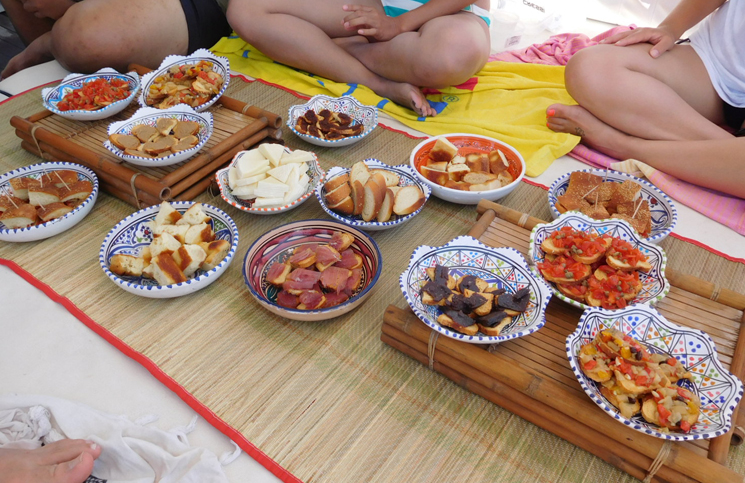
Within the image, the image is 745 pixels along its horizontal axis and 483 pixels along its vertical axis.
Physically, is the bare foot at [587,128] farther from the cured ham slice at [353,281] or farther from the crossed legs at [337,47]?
the cured ham slice at [353,281]

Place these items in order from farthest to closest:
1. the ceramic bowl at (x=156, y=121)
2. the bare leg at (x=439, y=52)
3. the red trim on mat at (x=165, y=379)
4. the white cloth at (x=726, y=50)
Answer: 1. the bare leg at (x=439, y=52)
2. the white cloth at (x=726, y=50)
3. the ceramic bowl at (x=156, y=121)
4. the red trim on mat at (x=165, y=379)

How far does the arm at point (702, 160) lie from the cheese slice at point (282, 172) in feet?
4.80

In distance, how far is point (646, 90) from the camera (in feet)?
6.72

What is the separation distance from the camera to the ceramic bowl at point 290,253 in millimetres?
1320

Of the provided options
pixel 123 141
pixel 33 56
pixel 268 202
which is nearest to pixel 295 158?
pixel 268 202

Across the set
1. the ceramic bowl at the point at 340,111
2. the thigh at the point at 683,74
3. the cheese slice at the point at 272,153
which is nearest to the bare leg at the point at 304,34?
the ceramic bowl at the point at 340,111

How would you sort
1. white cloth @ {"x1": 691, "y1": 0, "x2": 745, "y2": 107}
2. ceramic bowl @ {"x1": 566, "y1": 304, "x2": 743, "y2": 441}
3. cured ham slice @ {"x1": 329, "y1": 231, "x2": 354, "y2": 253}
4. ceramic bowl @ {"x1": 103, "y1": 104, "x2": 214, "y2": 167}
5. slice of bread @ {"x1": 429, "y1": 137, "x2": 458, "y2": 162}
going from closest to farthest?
ceramic bowl @ {"x1": 566, "y1": 304, "x2": 743, "y2": 441} < cured ham slice @ {"x1": 329, "y1": 231, "x2": 354, "y2": 253} < ceramic bowl @ {"x1": 103, "y1": 104, "x2": 214, "y2": 167} < slice of bread @ {"x1": 429, "y1": 137, "x2": 458, "y2": 162} < white cloth @ {"x1": 691, "y1": 0, "x2": 745, "y2": 107}

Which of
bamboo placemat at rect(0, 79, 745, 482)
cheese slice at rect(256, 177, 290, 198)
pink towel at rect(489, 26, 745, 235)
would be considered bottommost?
pink towel at rect(489, 26, 745, 235)

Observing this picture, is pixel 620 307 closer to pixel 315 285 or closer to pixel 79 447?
pixel 315 285

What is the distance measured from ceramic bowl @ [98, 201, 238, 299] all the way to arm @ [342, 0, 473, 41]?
51.6 inches

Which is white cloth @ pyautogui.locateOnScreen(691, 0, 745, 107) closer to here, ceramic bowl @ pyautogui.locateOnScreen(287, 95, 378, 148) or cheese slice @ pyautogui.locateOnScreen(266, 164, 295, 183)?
ceramic bowl @ pyautogui.locateOnScreen(287, 95, 378, 148)

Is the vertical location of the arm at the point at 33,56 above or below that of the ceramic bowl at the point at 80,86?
below

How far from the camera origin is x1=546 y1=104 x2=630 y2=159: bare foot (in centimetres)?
212

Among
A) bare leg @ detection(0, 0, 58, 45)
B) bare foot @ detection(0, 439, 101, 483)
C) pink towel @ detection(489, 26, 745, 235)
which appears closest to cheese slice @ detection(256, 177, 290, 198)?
bare foot @ detection(0, 439, 101, 483)
